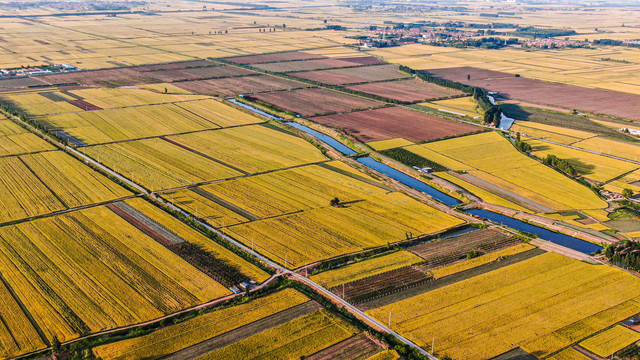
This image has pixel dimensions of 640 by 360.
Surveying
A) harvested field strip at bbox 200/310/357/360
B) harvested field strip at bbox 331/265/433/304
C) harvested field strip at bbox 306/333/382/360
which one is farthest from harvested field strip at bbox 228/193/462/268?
harvested field strip at bbox 306/333/382/360

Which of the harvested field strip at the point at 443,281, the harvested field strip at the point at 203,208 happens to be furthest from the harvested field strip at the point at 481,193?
the harvested field strip at the point at 203,208

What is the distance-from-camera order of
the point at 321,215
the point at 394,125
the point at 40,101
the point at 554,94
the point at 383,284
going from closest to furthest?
the point at 383,284 < the point at 321,215 < the point at 394,125 < the point at 40,101 < the point at 554,94

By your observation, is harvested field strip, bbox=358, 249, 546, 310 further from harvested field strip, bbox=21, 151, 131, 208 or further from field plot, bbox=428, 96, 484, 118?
field plot, bbox=428, 96, 484, 118

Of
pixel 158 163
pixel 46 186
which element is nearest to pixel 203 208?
pixel 158 163

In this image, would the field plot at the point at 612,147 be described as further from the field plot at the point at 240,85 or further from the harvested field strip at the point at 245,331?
the field plot at the point at 240,85

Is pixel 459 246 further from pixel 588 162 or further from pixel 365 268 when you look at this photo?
pixel 588 162

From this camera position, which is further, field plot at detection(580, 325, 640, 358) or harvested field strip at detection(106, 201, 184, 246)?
harvested field strip at detection(106, 201, 184, 246)
